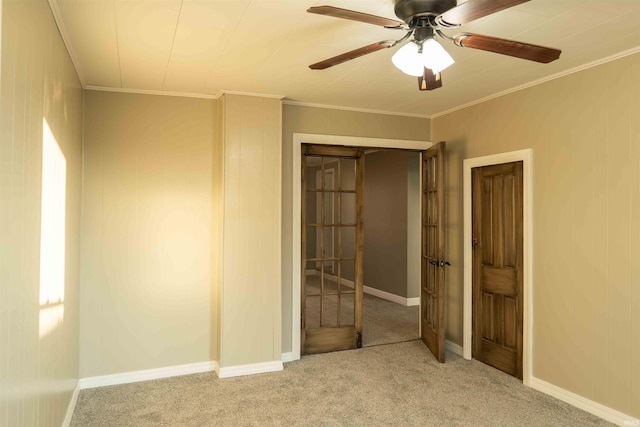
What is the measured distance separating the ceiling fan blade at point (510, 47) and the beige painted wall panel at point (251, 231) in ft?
7.24

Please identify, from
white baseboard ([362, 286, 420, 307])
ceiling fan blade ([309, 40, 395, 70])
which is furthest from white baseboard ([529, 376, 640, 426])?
white baseboard ([362, 286, 420, 307])

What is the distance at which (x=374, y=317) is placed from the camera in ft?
18.9

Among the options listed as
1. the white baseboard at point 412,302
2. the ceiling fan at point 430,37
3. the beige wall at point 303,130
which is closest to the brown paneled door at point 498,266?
the beige wall at point 303,130

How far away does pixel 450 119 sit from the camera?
Answer: 4.48 m

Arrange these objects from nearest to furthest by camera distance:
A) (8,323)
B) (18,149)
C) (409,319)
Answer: (8,323) < (18,149) < (409,319)

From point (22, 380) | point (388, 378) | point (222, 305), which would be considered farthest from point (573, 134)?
point (22, 380)

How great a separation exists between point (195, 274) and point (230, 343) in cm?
67

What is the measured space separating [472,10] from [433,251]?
293 centimetres

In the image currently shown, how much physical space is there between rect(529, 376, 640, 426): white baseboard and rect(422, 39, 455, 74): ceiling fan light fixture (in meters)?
2.61

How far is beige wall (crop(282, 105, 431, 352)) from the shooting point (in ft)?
13.6

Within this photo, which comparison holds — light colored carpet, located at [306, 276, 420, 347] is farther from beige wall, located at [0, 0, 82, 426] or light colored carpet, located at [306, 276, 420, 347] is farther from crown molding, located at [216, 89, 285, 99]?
beige wall, located at [0, 0, 82, 426]

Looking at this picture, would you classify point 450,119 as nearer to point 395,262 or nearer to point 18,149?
point 395,262

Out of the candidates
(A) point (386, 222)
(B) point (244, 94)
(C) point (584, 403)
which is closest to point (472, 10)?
(B) point (244, 94)

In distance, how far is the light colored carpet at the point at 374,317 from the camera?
14.8 feet
